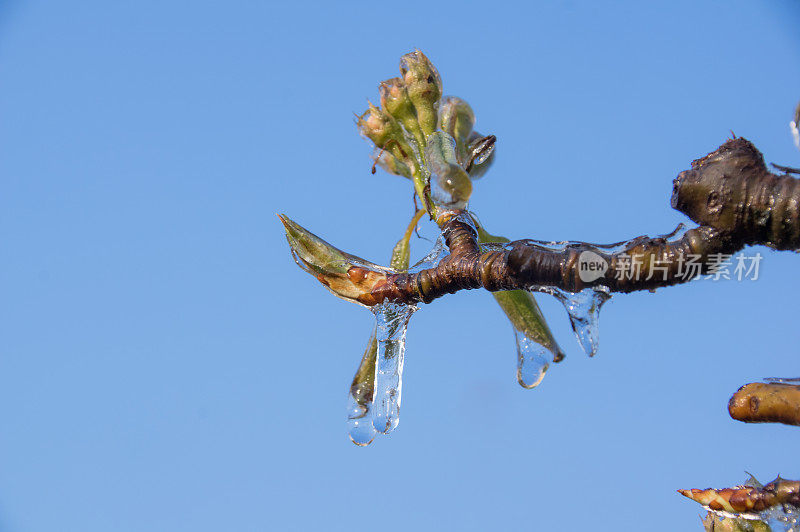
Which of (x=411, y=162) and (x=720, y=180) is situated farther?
(x=411, y=162)

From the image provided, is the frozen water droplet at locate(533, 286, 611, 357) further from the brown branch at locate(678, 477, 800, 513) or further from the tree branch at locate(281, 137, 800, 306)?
the brown branch at locate(678, 477, 800, 513)

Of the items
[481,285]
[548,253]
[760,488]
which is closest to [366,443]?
[481,285]

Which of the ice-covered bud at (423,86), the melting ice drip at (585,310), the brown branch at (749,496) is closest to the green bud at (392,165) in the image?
the ice-covered bud at (423,86)

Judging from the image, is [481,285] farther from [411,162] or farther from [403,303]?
[411,162]

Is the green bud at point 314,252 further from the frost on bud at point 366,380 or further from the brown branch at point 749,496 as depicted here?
the brown branch at point 749,496

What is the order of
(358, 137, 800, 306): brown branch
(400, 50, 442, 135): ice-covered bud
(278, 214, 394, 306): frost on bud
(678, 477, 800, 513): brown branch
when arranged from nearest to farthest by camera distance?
1. (358, 137, 800, 306): brown branch
2. (678, 477, 800, 513): brown branch
3. (278, 214, 394, 306): frost on bud
4. (400, 50, 442, 135): ice-covered bud

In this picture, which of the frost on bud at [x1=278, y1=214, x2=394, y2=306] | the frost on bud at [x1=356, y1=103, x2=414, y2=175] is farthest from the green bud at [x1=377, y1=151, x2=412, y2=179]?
the frost on bud at [x1=278, y1=214, x2=394, y2=306]

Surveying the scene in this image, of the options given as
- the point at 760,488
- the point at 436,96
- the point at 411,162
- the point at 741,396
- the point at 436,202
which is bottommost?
the point at 760,488
